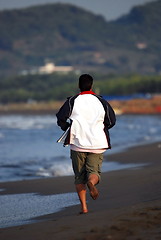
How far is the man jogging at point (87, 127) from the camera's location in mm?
7478

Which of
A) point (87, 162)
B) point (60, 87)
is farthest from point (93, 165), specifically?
point (60, 87)

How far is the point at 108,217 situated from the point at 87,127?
1.08m

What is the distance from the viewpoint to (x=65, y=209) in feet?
28.0

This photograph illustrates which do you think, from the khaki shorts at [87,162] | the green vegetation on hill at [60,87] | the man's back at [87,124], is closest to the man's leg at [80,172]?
the khaki shorts at [87,162]

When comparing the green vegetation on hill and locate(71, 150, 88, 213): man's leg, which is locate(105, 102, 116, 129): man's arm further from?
the green vegetation on hill

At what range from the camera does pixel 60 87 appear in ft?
522

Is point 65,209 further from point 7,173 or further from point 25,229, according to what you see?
point 7,173

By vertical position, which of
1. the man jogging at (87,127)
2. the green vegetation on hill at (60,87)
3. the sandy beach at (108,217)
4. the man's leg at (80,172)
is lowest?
the sandy beach at (108,217)

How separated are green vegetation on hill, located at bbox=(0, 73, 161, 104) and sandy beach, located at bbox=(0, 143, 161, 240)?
381 ft

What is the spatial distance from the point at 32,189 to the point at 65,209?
8.76 ft

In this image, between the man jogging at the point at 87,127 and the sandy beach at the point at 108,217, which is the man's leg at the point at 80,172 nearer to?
the man jogging at the point at 87,127

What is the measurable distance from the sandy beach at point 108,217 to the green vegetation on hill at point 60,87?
381ft

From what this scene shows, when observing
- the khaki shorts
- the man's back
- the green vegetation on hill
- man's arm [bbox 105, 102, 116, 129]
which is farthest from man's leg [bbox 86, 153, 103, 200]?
the green vegetation on hill

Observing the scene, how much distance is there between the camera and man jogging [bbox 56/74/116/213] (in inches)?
294
